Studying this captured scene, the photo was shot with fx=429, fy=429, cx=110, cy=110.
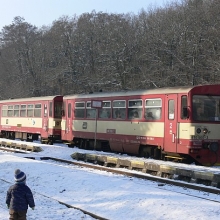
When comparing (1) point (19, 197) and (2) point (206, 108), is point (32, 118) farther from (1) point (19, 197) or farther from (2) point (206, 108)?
(1) point (19, 197)

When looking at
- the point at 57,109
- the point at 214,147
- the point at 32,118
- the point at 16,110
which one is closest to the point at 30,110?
the point at 32,118

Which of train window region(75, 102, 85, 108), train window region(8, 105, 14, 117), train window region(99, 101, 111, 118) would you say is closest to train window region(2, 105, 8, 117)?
train window region(8, 105, 14, 117)

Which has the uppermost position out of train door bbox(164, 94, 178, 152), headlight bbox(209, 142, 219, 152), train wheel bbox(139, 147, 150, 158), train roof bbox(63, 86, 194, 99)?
train roof bbox(63, 86, 194, 99)

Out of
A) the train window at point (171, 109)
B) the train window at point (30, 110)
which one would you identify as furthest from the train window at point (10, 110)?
the train window at point (171, 109)

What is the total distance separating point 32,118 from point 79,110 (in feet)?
24.4

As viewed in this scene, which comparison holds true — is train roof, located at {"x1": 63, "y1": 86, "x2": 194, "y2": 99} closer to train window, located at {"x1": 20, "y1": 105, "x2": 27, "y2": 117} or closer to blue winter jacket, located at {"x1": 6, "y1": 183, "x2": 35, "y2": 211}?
train window, located at {"x1": 20, "y1": 105, "x2": 27, "y2": 117}

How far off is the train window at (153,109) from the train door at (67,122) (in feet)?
23.7

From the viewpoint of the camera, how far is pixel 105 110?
21203 mm

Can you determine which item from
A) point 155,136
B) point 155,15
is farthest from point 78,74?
point 155,136

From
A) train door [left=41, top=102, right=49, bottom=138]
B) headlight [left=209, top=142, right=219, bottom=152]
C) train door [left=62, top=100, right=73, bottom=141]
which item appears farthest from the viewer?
train door [left=41, top=102, right=49, bottom=138]

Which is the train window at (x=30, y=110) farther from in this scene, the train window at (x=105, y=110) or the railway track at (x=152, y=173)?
the railway track at (x=152, y=173)

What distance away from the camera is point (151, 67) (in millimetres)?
41438

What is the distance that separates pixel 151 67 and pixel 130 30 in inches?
345

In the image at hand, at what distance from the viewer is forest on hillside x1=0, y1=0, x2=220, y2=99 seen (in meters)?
36.8
